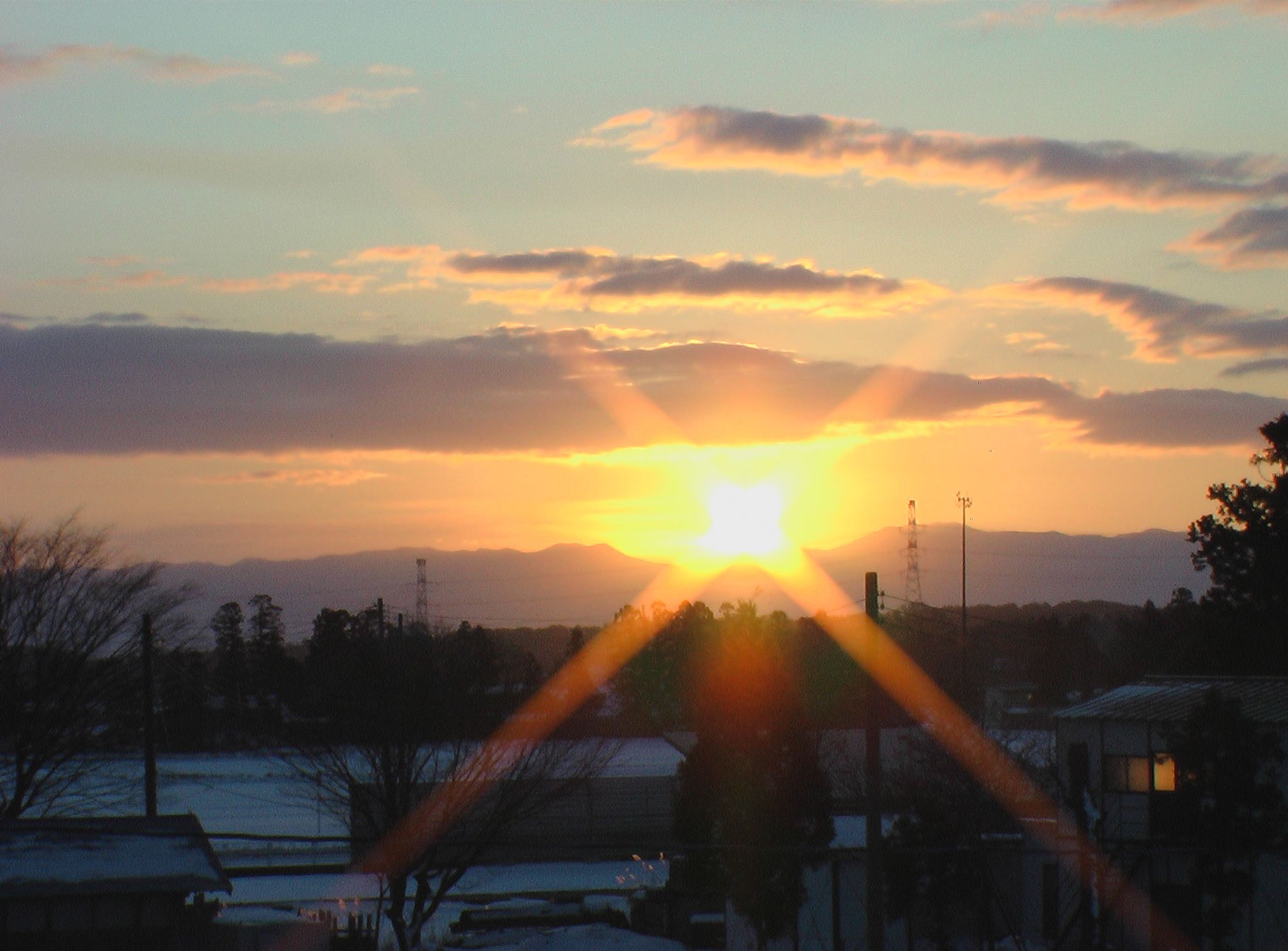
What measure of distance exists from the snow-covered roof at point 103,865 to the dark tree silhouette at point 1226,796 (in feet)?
49.7

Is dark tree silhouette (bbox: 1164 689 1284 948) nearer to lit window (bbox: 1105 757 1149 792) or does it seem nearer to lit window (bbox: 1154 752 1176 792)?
lit window (bbox: 1154 752 1176 792)

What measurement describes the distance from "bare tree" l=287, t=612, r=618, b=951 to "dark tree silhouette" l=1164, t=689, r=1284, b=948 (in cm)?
1089

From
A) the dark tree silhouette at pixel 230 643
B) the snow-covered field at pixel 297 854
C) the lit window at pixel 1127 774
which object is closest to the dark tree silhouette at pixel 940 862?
the lit window at pixel 1127 774

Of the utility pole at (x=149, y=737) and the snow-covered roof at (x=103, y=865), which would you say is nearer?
the snow-covered roof at (x=103, y=865)

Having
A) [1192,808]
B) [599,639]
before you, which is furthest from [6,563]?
[599,639]

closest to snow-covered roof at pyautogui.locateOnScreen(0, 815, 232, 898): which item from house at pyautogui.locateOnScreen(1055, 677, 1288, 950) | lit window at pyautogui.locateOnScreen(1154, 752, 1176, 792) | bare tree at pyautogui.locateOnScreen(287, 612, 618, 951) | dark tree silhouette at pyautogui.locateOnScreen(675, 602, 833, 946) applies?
bare tree at pyautogui.locateOnScreen(287, 612, 618, 951)

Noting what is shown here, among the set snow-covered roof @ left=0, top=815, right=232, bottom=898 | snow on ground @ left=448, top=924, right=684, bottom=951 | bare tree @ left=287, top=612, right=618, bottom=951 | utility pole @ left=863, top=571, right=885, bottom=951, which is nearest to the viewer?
utility pole @ left=863, top=571, right=885, bottom=951

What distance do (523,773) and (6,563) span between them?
1302 cm

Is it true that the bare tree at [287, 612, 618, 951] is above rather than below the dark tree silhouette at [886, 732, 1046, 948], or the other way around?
above

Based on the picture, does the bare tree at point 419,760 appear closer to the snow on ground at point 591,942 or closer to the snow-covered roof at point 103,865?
the snow on ground at point 591,942

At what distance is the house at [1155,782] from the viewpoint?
80.0 feet

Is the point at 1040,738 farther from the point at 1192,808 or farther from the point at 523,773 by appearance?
the point at 523,773

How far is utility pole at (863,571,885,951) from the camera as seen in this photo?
54.3 feet

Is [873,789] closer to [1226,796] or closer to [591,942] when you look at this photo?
[591,942]
